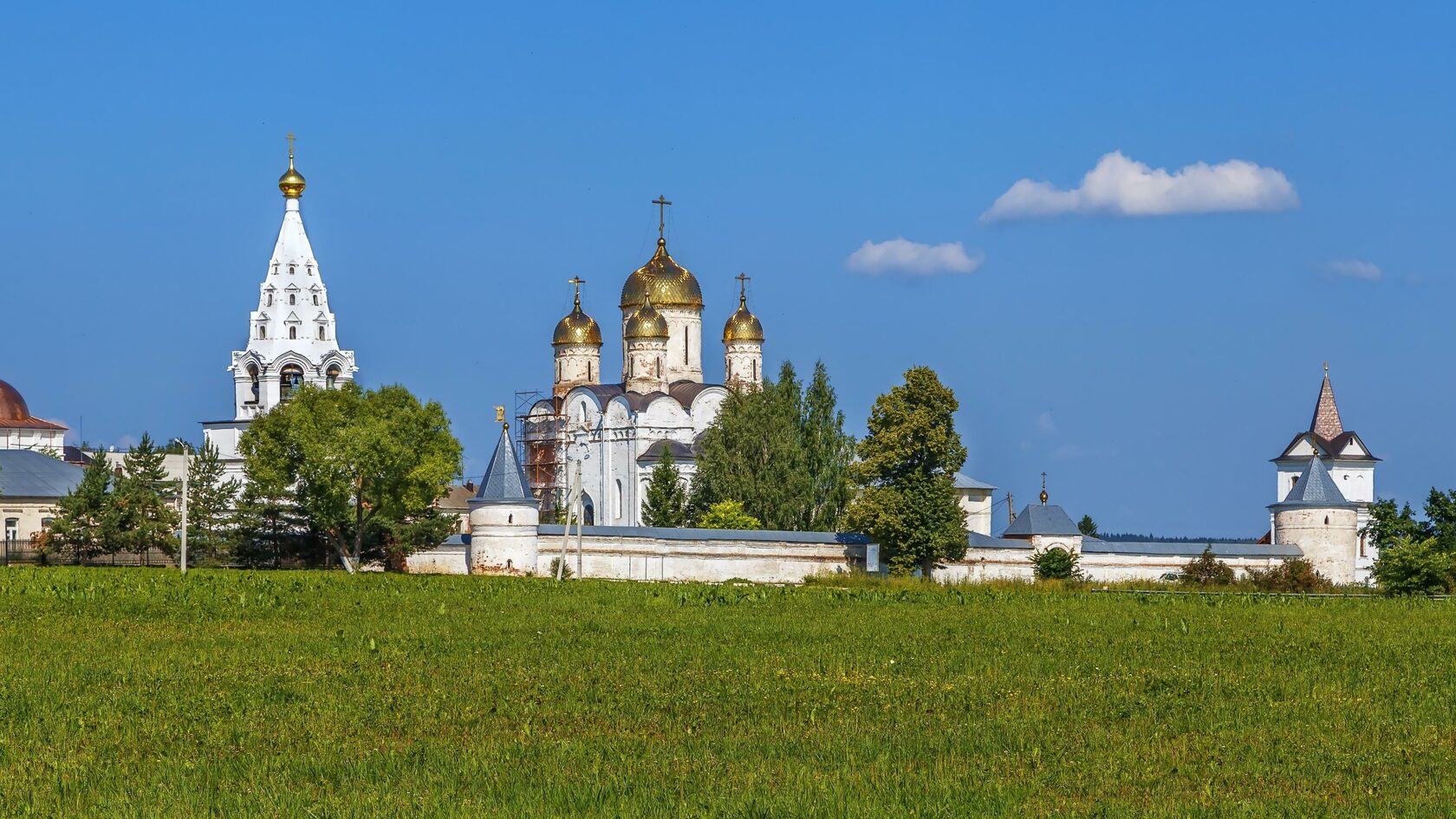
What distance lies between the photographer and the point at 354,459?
144 feet

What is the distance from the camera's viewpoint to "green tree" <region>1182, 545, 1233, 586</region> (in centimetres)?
4197

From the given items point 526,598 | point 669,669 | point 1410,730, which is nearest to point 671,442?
point 526,598

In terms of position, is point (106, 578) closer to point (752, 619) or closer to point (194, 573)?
point (194, 573)

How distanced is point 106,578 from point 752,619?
12.2m

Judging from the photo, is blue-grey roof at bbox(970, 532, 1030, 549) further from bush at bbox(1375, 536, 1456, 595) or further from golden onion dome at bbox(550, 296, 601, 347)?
golden onion dome at bbox(550, 296, 601, 347)

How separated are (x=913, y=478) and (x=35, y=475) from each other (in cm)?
2558

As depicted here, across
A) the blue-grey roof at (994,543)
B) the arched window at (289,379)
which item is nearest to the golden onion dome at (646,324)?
the arched window at (289,379)

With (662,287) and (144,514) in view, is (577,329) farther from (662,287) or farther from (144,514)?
(144,514)

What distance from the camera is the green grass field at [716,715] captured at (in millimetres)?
11023

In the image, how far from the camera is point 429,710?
14125 millimetres

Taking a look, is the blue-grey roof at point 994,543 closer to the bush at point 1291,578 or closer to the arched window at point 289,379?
the bush at point 1291,578

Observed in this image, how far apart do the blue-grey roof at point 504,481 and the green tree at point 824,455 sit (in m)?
11.8

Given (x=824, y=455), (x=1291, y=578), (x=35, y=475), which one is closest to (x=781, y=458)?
(x=824, y=455)

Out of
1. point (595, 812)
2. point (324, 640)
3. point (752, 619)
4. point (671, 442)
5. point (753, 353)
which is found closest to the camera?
point (595, 812)
